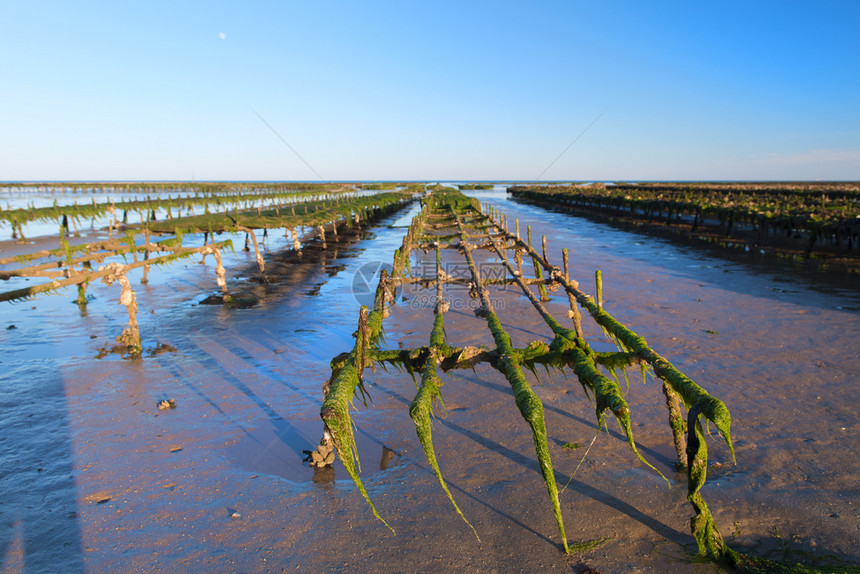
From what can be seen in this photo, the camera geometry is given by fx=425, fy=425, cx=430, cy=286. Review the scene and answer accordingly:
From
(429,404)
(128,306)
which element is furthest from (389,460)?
(128,306)

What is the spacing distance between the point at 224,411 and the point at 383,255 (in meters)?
19.0

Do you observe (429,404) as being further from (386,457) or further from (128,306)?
(128,306)

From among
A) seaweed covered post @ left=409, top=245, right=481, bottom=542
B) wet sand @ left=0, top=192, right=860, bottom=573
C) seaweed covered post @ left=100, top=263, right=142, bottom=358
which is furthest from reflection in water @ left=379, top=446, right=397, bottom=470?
seaweed covered post @ left=100, top=263, right=142, bottom=358

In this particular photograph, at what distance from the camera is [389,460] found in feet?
18.8

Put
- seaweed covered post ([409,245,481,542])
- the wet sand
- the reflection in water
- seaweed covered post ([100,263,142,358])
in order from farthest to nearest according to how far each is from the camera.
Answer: seaweed covered post ([100,263,142,358]) → the reflection in water → the wet sand → seaweed covered post ([409,245,481,542])

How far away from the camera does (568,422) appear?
6465mm

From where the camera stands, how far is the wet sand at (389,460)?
4.11 metres

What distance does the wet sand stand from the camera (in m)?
4.11

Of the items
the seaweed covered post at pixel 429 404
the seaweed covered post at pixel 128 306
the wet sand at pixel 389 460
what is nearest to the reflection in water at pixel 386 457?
the wet sand at pixel 389 460

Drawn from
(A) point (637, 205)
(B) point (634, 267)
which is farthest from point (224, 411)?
(A) point (637, 205)

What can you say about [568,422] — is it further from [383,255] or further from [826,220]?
[826,220]

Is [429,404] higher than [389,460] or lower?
higher

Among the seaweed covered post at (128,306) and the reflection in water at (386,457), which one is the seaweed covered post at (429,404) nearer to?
the reflection in water at (386,457)

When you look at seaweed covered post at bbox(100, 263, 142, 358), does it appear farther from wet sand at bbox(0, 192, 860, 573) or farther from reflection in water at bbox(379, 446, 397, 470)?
reflection in water at bbox(379, 446, 397, 470)
